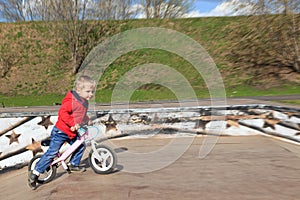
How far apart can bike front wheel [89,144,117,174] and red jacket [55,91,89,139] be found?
1.78 ft

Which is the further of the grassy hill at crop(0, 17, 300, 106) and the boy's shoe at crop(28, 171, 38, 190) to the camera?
the grassy hill at crop(0, 17, 300, 106)

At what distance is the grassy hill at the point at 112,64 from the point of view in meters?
22.4

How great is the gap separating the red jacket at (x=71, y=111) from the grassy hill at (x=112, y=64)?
52.0 ft

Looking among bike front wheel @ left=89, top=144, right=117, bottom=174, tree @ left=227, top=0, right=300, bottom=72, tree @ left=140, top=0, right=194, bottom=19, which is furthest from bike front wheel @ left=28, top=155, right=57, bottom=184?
tree @ left=140, top=0, right=194, bottom=19

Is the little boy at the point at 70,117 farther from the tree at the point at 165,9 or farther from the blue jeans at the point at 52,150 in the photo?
the tree at the point at 165,9

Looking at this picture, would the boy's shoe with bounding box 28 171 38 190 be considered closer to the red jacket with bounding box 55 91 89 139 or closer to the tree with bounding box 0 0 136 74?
the red jacket with bounding box 55 91 89 139

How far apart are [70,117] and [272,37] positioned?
23.5 meters

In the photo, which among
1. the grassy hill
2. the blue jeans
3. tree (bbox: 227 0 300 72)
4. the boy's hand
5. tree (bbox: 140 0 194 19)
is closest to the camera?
the boy's hand

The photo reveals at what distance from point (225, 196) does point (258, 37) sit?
2648 cm

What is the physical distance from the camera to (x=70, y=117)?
4160mm

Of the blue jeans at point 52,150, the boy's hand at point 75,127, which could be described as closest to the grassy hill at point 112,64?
the blue jeans at point 52,150

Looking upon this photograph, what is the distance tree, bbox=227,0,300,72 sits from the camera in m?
20.6

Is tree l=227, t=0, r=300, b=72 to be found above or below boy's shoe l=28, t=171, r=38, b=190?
above

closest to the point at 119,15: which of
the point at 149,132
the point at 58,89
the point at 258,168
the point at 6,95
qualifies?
the point at 58,89
